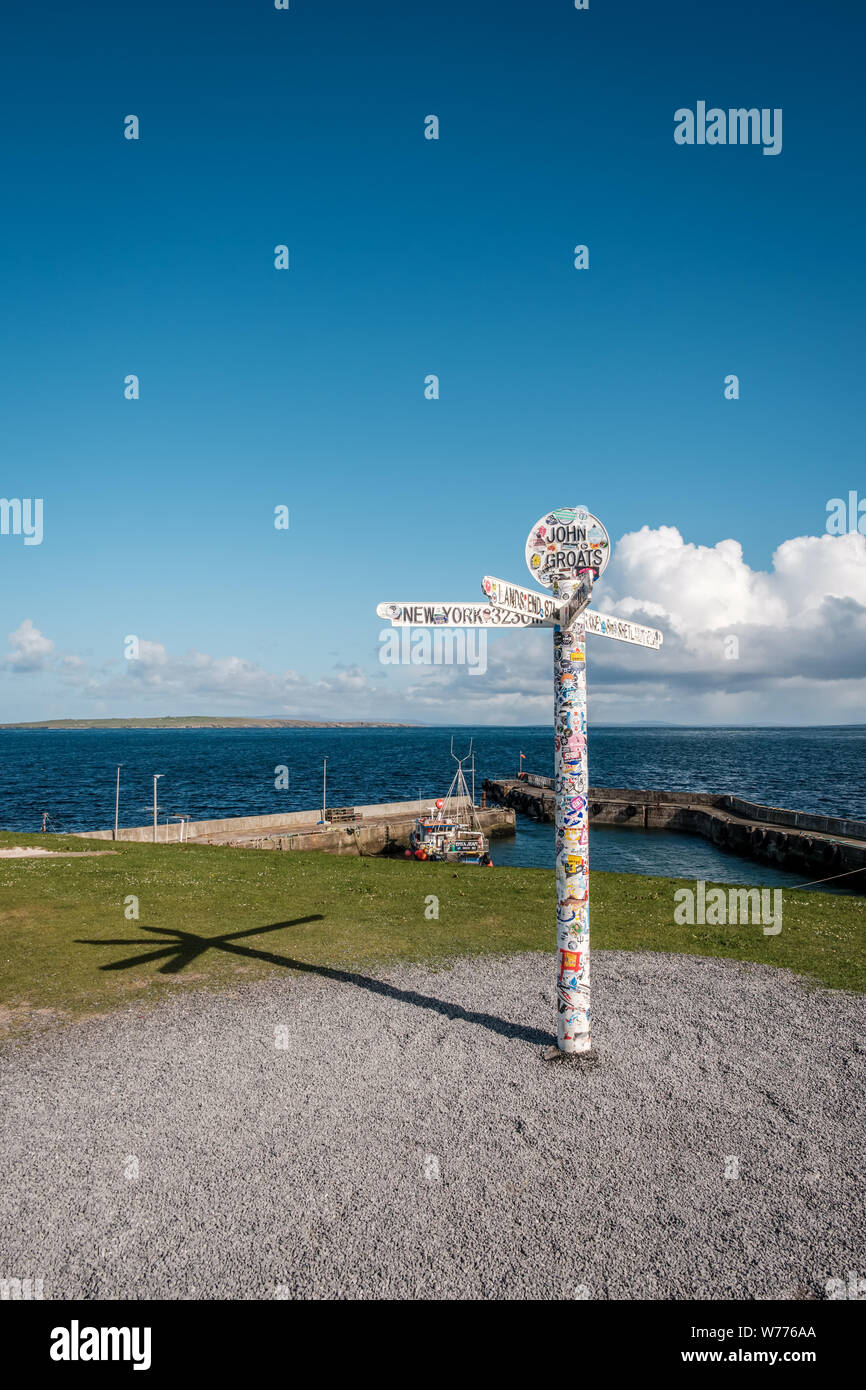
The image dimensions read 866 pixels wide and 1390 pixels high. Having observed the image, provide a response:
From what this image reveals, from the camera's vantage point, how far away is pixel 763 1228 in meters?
6.61

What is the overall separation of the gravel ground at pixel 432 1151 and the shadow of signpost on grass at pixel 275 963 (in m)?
0.10

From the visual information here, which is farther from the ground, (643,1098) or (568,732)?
(568,732)

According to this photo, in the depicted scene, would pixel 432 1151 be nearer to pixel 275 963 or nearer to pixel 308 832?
pixel 275 963

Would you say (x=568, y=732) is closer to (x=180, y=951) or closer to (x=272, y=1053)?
(x=272, y=1053)

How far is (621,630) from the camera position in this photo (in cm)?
1091

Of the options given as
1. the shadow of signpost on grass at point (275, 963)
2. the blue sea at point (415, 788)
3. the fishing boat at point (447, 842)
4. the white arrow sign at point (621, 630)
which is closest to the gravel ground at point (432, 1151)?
the shadow of signpost on grass at point (275, 963)

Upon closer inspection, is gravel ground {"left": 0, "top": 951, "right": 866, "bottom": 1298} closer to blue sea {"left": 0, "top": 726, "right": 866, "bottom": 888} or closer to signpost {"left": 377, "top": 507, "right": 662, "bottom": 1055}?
signpost {"left": 377, "top": 507, "right": 662, "bottom": 1055}

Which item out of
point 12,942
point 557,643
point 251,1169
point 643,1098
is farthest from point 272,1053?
point 12,942

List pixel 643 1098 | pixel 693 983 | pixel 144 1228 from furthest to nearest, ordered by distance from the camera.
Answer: pixel 693 983 < pixel 643 1098 < pixel 144 1228

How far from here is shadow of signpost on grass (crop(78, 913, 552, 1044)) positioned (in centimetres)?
1114

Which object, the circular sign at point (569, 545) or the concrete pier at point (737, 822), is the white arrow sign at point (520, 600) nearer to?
the circular sign at point (569, 545)

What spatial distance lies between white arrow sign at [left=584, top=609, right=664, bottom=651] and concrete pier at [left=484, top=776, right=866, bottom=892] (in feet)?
87.2

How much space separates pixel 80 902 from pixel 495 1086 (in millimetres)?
13306

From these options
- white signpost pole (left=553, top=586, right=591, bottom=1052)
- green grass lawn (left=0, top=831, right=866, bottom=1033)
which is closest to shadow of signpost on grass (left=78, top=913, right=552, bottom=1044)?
green grass lawn (left=0, top=831, right=866, bottom=1033)
